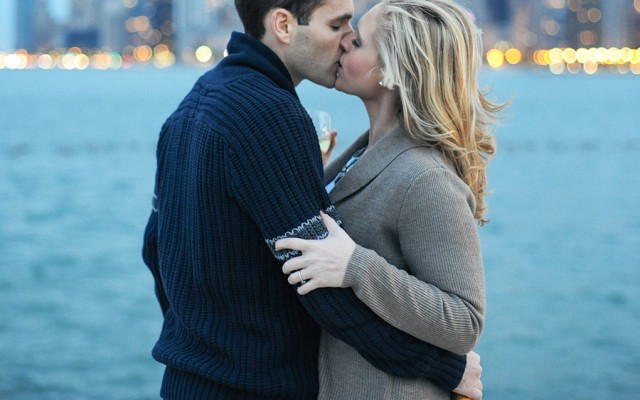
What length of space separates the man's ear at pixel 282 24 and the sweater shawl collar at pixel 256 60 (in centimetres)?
6

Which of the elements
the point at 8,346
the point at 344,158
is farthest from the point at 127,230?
the point at 344,158

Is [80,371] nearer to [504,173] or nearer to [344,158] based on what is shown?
[344,158]

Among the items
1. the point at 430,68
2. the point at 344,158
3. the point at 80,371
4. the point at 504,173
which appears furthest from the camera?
the point at 504,173

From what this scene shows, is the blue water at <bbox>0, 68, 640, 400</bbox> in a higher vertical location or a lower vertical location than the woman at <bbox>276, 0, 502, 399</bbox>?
lower

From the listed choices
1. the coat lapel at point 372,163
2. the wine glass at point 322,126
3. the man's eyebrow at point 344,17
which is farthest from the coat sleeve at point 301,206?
the wine glass at point 322,126

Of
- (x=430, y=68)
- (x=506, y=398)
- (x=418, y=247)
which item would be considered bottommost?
(x=506, y=398)

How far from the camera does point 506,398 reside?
10797 millimetres

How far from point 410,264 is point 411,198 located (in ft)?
0.59

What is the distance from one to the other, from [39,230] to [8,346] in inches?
452

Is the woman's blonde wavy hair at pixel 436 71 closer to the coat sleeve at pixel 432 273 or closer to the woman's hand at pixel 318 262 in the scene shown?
the coat sleeve at pixel 432 273

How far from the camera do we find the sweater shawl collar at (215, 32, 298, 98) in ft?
8.54

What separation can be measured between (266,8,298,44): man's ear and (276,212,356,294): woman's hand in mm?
626

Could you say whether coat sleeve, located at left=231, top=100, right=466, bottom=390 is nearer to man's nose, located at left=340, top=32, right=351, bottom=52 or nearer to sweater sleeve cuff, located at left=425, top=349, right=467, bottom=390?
sweater sleeve cuff, located at left=425, top=349, right=467, bottom=390

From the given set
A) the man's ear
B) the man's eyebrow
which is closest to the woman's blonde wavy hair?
A: the man's eyebrow
